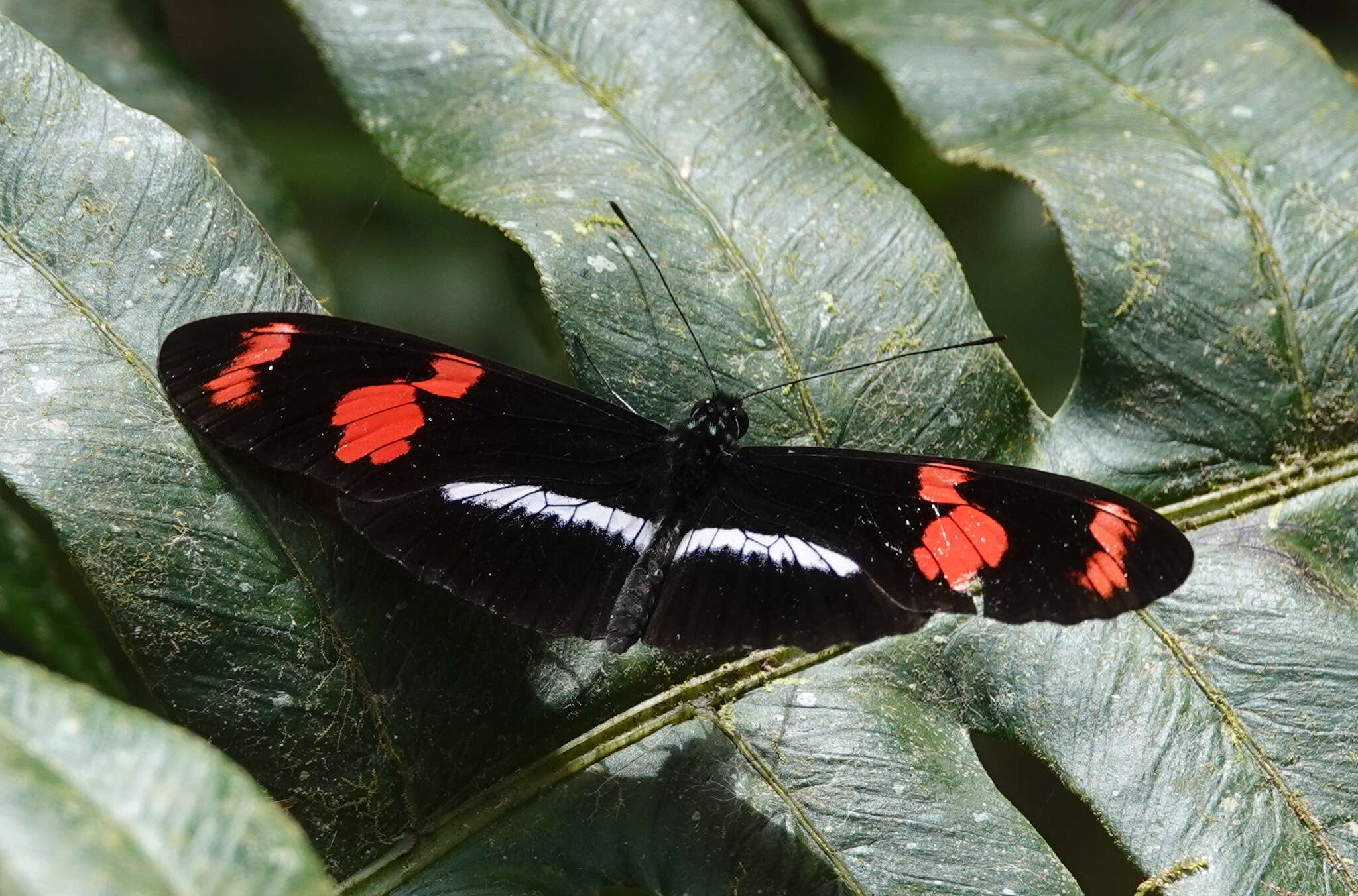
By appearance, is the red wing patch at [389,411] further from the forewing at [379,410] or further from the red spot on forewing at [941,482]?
the red spot on forewing at [941,482]

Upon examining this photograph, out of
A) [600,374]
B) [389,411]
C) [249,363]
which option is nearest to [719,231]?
[600,374]

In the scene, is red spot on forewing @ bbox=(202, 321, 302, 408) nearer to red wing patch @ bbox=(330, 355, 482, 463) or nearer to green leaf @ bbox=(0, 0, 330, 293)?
red wing patch @ bbox=(330, 355, 482, 463)

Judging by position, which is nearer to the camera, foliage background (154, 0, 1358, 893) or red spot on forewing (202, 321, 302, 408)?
red spot on forewing (202, 321, 302, 408)

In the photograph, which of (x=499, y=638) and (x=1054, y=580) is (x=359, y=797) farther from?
(x=1054, y=580)

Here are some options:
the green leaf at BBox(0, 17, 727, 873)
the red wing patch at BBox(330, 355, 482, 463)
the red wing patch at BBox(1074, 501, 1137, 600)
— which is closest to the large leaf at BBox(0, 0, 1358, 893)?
the green leaf at BBox(0, 17, 727, 873)

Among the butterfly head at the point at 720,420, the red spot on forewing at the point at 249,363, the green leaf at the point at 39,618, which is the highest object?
the red spot on forewing at the point at 249,363

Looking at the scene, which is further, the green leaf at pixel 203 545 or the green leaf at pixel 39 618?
the green leaf at pixel 39 618

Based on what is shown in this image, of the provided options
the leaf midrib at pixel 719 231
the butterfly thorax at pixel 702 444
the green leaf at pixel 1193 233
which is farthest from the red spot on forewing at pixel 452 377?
the green leaf at pixel 1193 233

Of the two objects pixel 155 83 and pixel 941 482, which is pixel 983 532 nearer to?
pixel 941 482
